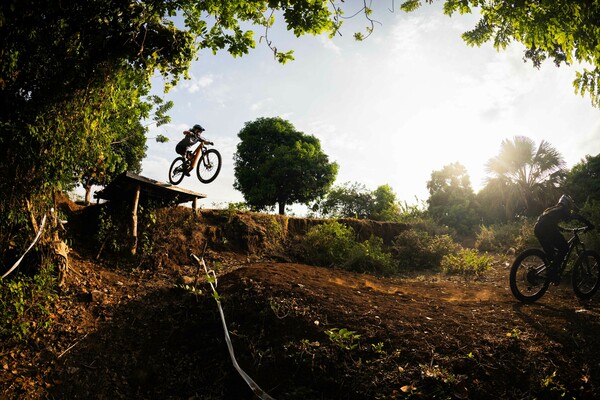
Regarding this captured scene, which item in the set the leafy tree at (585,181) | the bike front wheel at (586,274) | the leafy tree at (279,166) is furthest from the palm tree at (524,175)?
the bike front wheel at (586,274)

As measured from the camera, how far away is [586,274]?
652 cm

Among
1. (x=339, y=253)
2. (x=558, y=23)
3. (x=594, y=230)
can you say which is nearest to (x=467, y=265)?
(x=594, y=230)

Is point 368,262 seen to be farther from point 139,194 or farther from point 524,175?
point 524,175

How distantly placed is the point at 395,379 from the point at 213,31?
6.88 metres

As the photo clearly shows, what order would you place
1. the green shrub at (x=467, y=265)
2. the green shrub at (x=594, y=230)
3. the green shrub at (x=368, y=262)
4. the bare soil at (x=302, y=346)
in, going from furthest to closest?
the green shrub at (x=467, y=265) → the green shrub at (x=368, y=262) → the green shrub at (x=594, y=230) → the bare soil at (x=302, y=346)

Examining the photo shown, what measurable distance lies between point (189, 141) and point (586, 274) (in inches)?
390

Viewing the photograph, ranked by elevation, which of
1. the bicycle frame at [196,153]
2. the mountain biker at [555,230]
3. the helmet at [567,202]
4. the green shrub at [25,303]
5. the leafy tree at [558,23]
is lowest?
the green shrub at [25,303]

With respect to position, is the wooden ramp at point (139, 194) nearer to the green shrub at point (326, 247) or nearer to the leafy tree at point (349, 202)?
the green shrub at point (326, 247)

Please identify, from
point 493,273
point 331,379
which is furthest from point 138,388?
point 493,273

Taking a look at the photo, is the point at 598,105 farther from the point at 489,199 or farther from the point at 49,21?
the point at 489,199

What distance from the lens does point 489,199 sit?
27766mm

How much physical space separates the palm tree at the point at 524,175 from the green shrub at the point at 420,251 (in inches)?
652

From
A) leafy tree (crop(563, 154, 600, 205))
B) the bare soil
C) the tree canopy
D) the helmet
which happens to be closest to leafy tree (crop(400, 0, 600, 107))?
the tree canopy

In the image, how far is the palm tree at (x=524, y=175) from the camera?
25.7 metres
